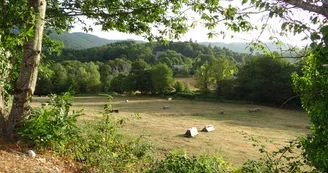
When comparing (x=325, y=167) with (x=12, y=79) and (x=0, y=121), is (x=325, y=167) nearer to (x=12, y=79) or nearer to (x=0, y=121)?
(x=0, y=121)

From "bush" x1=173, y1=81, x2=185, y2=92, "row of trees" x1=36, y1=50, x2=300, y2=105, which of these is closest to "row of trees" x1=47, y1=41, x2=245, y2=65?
"row of trees" x1=36, y1=50, x2=300, y2=105

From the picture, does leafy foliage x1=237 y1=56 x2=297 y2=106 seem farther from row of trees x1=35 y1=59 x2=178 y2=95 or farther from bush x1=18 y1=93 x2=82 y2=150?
bush x1=18 y1=93 x2=82 y2=150

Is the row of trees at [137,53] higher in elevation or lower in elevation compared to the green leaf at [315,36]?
higher

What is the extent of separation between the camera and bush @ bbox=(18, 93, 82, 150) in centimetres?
440

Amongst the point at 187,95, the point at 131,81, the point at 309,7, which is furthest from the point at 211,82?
the point at 309,7

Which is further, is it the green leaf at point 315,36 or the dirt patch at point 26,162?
the dirt patch at point 26,162

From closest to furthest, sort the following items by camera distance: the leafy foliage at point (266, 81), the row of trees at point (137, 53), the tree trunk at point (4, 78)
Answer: the tree trunk at point (4, 78), the leafy foliage at point (266, 81), the row of trees at point (137, 53)

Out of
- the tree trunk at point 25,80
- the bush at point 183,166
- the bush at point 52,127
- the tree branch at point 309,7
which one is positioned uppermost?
the tree branch at point 309,7

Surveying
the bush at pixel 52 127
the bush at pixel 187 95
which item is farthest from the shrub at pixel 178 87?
the bush at pixel 52 127

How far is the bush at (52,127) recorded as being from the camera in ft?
14.4

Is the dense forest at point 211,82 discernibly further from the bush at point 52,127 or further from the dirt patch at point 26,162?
the dirt patch at point 26,162

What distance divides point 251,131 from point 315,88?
16.6 metres

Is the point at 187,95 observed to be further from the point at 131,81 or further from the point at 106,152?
the point at 106,152

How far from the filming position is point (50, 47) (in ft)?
25.1
